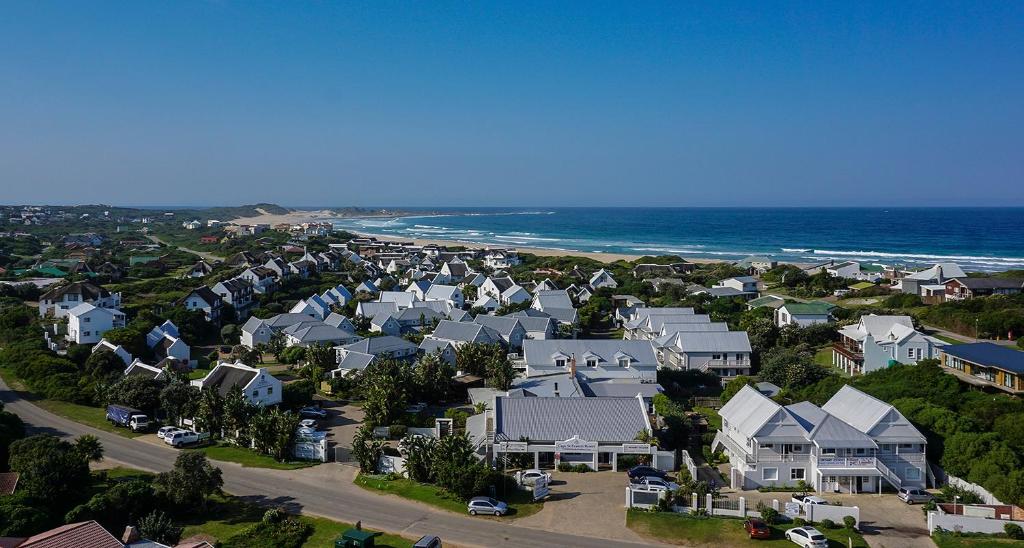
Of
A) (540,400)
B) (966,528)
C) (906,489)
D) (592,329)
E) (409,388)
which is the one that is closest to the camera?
(966,528)

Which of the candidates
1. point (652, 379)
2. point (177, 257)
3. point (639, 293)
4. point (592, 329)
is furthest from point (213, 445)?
point (177, 257)

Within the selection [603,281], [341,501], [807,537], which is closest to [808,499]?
[807,537]

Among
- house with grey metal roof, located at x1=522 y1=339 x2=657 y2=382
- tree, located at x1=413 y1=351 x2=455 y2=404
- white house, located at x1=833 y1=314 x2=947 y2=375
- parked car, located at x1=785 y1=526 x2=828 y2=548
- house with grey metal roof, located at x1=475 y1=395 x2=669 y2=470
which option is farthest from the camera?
white house, located at x1=833 y1=314 x2=947 y2=375

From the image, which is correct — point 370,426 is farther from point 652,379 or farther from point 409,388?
point 652,379

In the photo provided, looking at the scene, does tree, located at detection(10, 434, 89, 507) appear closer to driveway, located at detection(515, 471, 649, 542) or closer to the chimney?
the chimney

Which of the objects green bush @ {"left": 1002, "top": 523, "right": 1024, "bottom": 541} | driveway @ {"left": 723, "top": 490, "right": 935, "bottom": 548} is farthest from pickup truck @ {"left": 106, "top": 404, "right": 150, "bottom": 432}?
green bush @ {"left": 1002, "top": 523, "right": 1024, "bottom": 541}

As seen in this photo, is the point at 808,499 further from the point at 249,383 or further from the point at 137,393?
the point at 137,393
